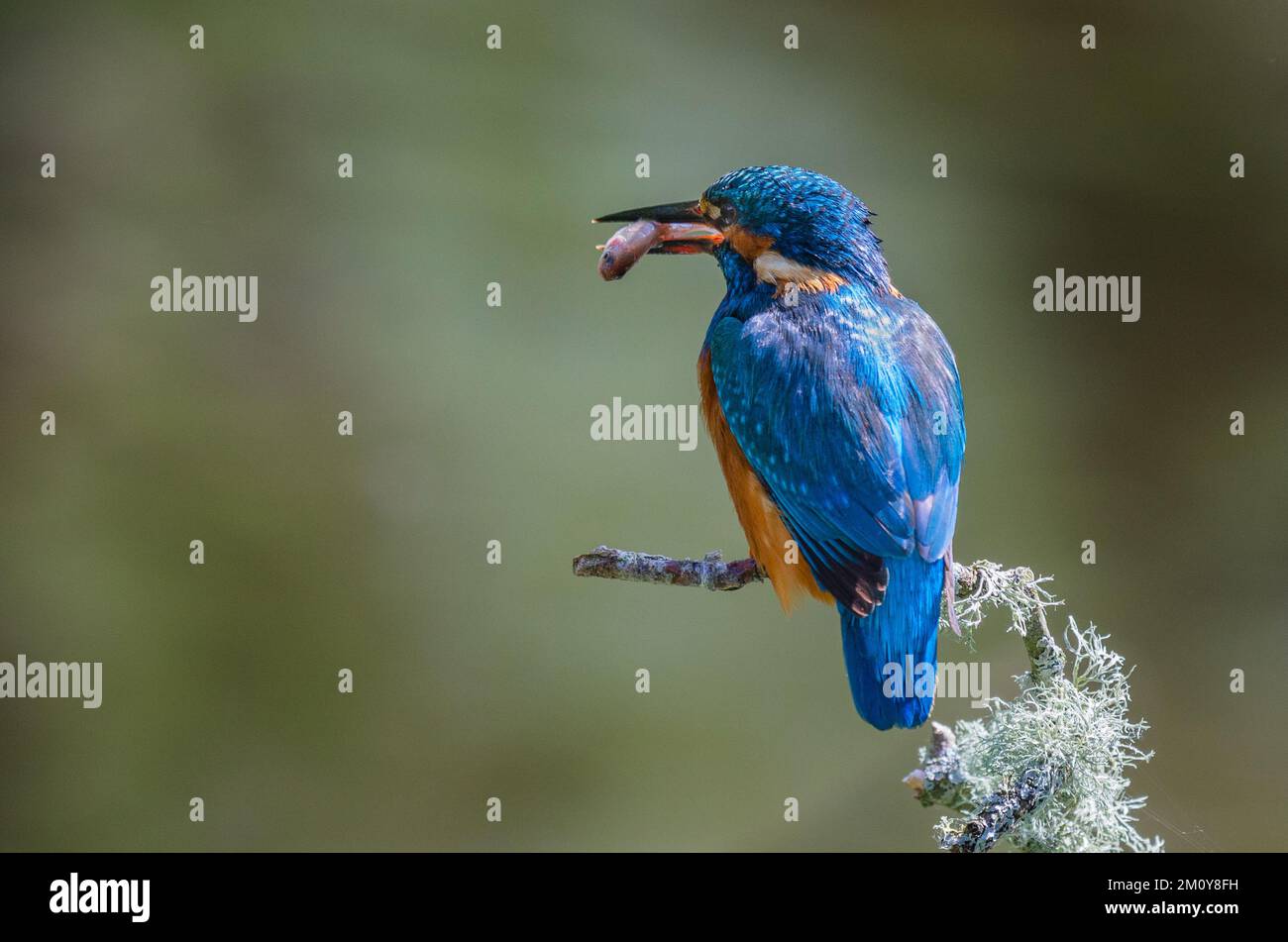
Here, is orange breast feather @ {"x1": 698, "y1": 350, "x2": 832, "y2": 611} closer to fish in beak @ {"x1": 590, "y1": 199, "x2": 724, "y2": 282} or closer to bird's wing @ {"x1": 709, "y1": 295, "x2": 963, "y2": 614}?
bird's wing @ {"x1": 709, "y1": 295, "x2": 963, "y2": 614}

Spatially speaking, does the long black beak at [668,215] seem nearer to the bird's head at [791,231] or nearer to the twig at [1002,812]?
the bird's head at [791,231]

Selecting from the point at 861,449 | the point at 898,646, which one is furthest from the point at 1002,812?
the point at 861,449

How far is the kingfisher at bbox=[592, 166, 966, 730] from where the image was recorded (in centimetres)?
234

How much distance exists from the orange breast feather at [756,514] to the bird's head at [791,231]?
0.24m

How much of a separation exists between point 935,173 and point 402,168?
7.60 ft

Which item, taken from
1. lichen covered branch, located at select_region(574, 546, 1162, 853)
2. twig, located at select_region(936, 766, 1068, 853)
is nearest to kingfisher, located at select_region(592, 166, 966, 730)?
lichen covered branch, located at select_region(574, 546, 1162, 853)

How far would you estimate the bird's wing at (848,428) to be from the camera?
2385 mm

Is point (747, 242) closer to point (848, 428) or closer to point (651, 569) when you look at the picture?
point (848, 428)

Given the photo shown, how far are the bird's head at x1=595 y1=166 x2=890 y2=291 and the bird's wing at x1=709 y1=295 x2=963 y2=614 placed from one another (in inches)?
3.5

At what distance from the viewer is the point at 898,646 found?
2316 millimetres

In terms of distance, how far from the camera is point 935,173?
5582 mm

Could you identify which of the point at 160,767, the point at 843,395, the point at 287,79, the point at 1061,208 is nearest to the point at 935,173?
the point at 1061,208

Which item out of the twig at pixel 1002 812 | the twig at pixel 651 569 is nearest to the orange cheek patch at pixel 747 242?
the twig at pixel 651 569

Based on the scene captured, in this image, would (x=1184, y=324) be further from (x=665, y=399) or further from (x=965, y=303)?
(x=665, y=399)
